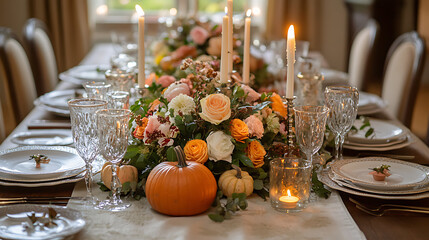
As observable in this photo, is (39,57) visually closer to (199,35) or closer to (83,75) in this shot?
(83,75)

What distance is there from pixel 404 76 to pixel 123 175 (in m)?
1.80

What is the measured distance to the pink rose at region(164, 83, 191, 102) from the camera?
136 centimetres

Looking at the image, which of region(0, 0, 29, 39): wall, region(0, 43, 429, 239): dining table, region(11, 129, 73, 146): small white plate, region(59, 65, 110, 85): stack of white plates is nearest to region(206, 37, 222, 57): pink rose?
region(59, 65, 110, 85): stack of white plates

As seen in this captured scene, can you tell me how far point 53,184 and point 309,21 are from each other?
3669 millimetres

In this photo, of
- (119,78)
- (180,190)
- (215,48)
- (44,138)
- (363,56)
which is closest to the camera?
(180,190)

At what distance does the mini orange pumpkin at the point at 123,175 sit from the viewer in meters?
1.19

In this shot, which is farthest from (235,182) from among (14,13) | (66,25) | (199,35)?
(14,13)

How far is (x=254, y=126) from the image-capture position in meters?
1.25

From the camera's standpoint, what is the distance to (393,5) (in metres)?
5.01

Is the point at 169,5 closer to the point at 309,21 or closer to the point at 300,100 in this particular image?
the point at 309,21

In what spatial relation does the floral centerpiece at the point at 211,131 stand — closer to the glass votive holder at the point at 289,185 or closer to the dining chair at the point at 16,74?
the glass votive holder at the point at 289,185

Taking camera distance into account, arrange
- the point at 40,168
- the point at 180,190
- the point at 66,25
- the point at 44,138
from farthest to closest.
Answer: the point at 66,25 < the point at 44,138 < the point at 40,168 < the point at 180,190

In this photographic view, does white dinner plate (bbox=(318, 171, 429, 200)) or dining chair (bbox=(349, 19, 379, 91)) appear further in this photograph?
dining chair (bbox=(349, 19, 379, 91))

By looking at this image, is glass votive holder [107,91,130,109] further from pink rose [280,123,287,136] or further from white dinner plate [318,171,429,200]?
white dinner plate [318,171,429,200]
